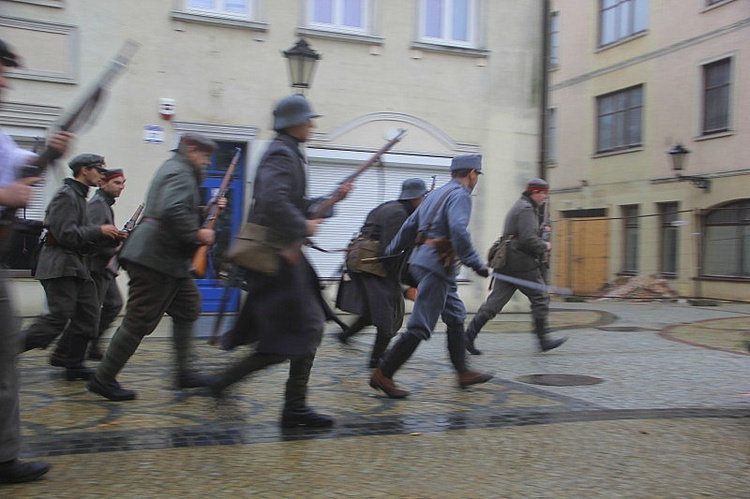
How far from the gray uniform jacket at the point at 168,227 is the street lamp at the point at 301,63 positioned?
565 centimetres

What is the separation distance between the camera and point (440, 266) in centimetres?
555

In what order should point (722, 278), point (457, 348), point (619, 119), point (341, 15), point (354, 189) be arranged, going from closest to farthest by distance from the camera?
point (457, 348), point (354, 189), point (341, 15), point (722, 278), point (619, 119)

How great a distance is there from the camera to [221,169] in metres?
11.7

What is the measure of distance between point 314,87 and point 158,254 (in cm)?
728

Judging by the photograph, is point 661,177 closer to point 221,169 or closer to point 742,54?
point 742,54

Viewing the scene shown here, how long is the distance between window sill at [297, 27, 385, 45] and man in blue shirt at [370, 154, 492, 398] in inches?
262

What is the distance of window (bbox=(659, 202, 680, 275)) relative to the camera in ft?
64.2

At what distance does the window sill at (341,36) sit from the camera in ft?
38.5

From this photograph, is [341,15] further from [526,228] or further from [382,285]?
[382,285]

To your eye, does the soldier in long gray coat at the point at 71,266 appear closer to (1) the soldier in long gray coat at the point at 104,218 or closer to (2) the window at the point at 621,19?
(1) the soldier in long gray coat at the point at 104,218

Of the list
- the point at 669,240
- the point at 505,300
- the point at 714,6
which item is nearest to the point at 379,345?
the point at 505,300

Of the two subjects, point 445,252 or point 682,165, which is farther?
point 682,165

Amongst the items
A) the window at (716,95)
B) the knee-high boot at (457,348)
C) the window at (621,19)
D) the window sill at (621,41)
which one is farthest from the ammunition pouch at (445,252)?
the window at (621,19)

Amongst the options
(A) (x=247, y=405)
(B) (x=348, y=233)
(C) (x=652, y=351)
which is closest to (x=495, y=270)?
(C) (x=652, y=351)
